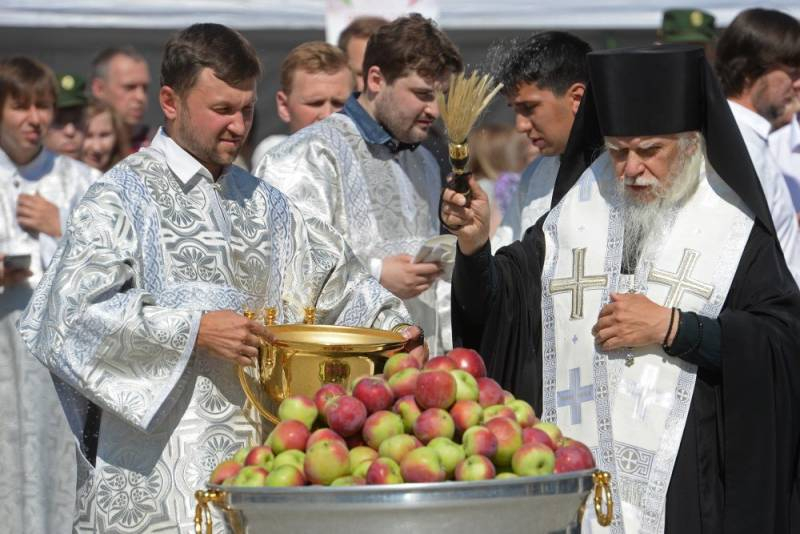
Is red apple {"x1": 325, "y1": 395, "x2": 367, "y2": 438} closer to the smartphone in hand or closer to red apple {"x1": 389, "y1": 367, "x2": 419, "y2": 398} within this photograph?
red apple {"x1": 389, "y1": 367, "x2": 419, "y2": 398}

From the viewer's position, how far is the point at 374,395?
11.4 ft

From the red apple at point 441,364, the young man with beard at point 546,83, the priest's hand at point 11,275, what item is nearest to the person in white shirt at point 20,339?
the priest's hand at point 11,275

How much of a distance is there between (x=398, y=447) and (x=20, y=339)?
→ 173 inches

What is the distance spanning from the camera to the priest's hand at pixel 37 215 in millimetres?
7152

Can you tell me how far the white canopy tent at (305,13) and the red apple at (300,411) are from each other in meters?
6.16

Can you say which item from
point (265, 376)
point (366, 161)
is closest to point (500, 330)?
point (265, 376)

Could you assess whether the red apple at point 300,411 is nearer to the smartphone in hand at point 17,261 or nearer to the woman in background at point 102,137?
the smartphone in hand at point 17,261

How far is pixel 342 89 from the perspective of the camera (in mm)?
7383

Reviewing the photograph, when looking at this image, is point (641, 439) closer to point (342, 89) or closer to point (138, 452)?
point (138, 452)

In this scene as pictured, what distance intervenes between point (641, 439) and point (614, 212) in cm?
71

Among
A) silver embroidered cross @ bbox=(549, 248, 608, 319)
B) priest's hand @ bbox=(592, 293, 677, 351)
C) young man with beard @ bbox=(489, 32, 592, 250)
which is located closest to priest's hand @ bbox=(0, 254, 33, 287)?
young man with beard @ bbox=(489, 32, 592, 250)

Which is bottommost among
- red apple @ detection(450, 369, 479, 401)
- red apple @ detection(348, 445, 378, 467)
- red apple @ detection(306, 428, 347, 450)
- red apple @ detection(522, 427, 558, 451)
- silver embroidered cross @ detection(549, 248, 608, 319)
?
red apple @ detection(348, 445, 378, 467)

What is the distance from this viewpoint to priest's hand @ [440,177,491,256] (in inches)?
176

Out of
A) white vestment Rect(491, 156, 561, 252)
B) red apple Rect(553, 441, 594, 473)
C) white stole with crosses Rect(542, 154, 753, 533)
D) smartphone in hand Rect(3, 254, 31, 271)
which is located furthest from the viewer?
smartphone in hand Rect(3, 254, 31, 271)
